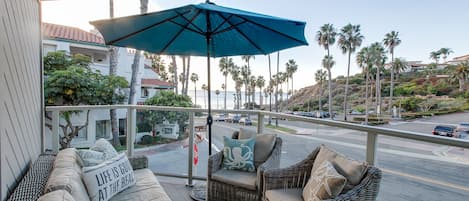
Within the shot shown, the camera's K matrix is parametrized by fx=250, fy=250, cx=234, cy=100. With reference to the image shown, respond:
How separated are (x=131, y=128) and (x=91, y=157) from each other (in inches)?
62.9

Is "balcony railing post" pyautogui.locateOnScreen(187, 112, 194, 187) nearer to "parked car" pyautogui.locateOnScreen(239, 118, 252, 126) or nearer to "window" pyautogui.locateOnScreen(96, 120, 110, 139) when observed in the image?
"parked car" pyautogui.locateOnScreen(239, 118, 252, 126)

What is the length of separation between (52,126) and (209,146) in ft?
6.50

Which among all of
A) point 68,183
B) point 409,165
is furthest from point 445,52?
point 68,183

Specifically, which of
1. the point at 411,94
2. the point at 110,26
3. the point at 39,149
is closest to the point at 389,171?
the point at 110,26

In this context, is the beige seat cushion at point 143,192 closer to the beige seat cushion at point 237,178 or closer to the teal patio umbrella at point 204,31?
the beige seat cushion at point 237,178

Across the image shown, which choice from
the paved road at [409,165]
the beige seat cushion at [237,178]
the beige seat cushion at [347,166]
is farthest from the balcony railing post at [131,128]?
the beige seat cushion at [347,166]

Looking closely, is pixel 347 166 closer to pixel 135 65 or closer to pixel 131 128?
pixel 131 128

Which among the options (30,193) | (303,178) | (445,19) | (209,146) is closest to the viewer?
(30,193)

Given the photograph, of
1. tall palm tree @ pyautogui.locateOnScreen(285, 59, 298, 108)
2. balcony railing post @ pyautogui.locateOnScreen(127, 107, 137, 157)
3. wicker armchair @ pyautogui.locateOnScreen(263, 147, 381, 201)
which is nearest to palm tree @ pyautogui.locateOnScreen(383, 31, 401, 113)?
tall palm tree @ pyautogui.locateOnScreen(285, 59, 298, 108)

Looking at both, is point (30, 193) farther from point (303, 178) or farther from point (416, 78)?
point (416, 78)

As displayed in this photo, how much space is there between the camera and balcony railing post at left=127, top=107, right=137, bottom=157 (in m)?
3.55

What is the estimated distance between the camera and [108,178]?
1859 millimetres

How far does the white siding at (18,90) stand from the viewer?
1.47m

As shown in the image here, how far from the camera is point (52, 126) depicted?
312cm
